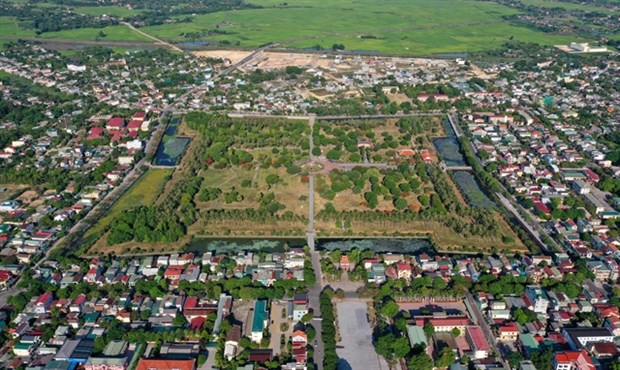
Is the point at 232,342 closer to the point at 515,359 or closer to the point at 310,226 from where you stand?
the point at 310,226

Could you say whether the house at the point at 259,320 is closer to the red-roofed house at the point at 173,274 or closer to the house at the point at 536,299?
the red-roofed house at the point at 173,274

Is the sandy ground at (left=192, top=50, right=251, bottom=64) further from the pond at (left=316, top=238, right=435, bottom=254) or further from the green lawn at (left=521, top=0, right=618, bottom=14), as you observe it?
the green lawn at (left=521, top=0, right=618, bottom=14)

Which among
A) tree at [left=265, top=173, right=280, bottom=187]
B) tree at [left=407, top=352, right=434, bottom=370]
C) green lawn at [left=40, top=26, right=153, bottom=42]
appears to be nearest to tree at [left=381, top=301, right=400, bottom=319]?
tree at [left=407, top=352, right=434, bottom=370]

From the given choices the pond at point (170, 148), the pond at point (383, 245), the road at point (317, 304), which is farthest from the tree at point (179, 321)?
the pond at point (170, 148)

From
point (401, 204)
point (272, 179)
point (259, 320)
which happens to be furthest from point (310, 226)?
point (259, 320)

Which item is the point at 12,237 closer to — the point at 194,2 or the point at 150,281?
the point at 150,281

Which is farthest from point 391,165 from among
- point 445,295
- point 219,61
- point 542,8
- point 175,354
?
point 542,8
